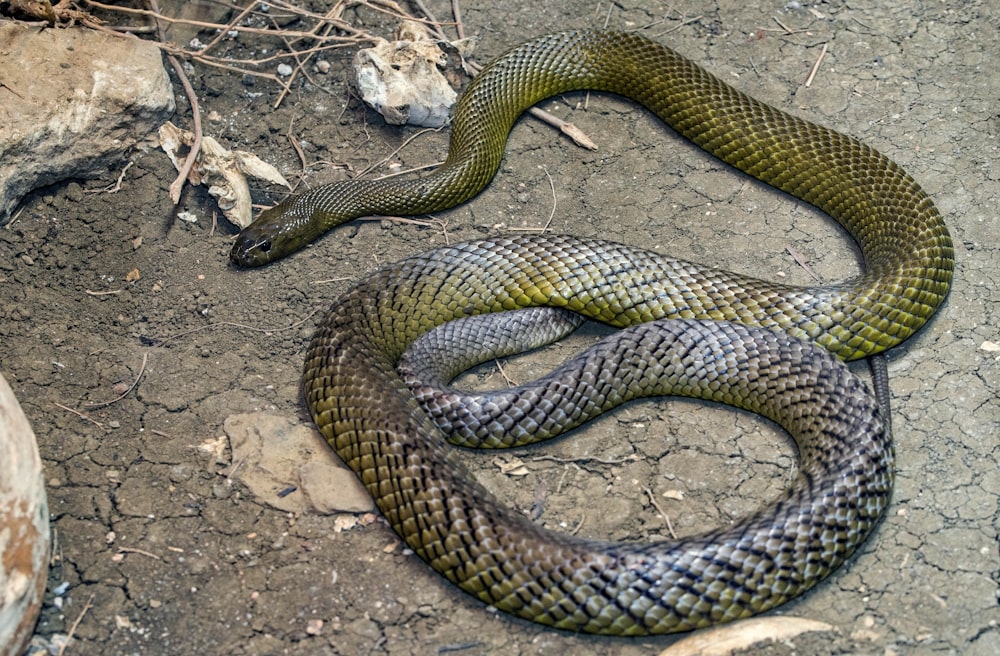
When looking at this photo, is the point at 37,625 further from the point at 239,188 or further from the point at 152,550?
the point at 239,188

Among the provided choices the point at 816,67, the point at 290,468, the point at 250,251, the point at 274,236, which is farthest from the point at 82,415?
the point at 816,67

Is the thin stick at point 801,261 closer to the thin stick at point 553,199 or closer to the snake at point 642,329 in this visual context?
the snake at point 642,329

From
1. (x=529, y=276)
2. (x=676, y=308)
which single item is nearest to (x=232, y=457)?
(x=529, y=276)

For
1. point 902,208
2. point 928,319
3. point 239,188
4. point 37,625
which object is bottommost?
point 37,625

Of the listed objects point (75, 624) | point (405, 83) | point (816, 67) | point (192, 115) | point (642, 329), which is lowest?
point (75, 624)

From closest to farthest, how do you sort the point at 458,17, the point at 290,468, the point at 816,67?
the point at 290,468
the point at 816,67
the point at 458,17

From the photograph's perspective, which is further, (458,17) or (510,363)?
(458,17)

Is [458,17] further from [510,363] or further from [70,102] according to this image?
[510,363]

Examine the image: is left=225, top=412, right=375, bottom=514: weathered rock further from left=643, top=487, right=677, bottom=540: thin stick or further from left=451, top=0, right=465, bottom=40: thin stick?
left=451, top=0, right=465, bottom=40: thin stick
